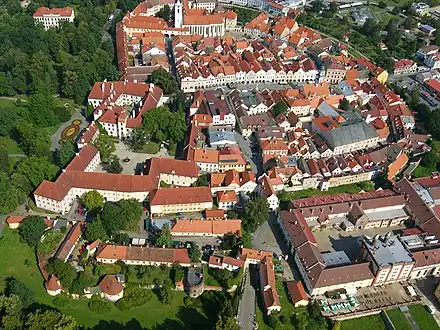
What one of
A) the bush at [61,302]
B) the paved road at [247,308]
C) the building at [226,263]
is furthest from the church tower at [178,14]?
the bush at [61,302]

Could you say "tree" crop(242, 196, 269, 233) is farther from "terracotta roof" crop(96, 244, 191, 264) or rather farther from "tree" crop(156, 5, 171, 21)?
"tree" crop(156, 5, 171, 21)

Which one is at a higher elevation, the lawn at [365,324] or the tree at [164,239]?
the tree at [164,239]

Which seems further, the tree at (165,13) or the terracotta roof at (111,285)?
the tree at (165,13)

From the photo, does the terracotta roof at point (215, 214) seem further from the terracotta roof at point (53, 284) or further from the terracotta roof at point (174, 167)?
the terracotta roof at point (53, 284)

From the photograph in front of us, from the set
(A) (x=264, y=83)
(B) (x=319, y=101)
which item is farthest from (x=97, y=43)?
(B) (x=319, y=101)

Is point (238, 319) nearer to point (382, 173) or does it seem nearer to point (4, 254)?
point (4, 254)

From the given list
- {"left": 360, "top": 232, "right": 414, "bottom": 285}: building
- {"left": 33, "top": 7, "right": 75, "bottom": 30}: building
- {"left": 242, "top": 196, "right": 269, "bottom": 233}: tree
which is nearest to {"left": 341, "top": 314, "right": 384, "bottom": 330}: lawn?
{"left": 360, "top": 232, "right": 414, "bottom": 285}: building

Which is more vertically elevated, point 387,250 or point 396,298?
point 387,250
